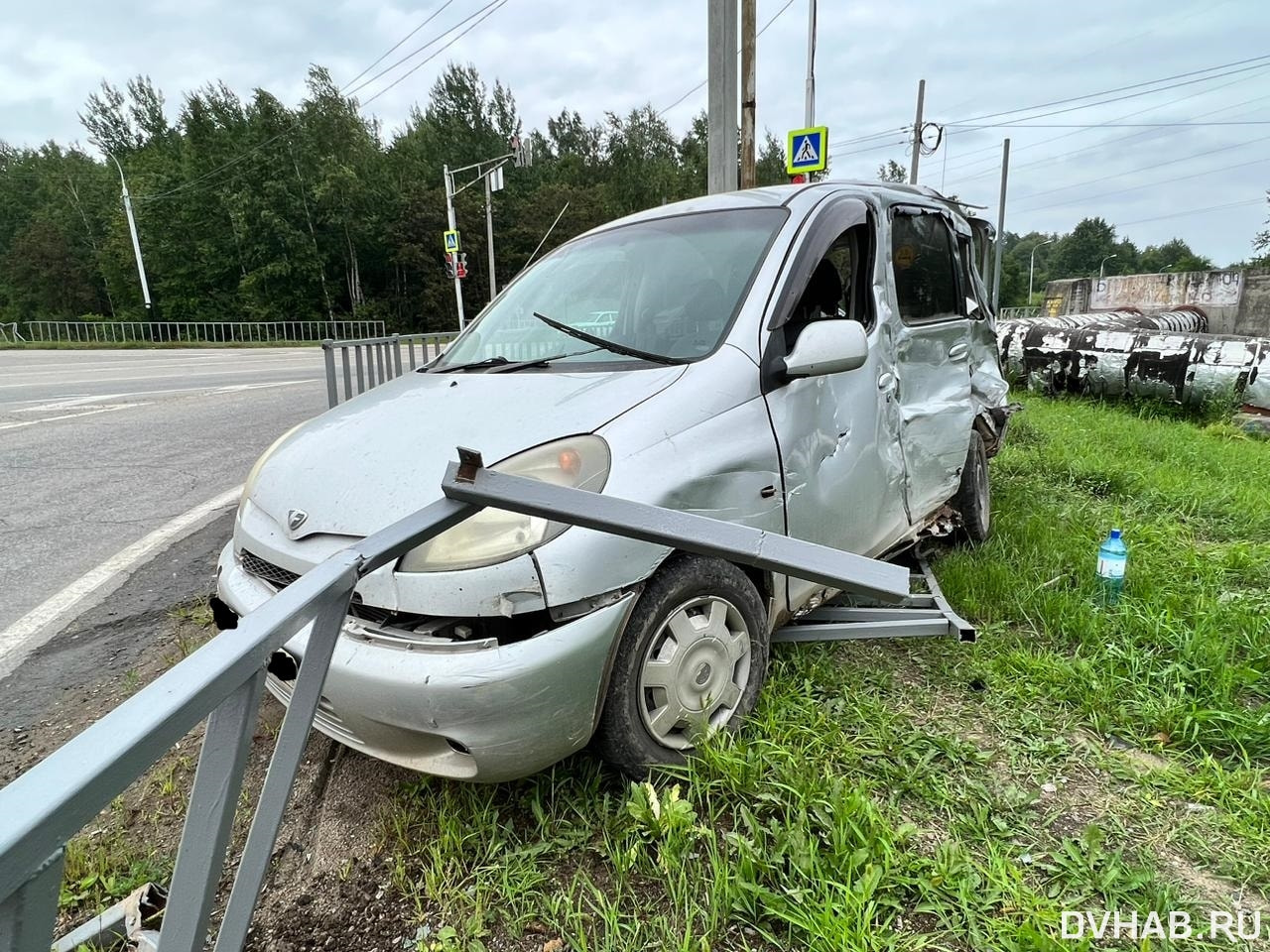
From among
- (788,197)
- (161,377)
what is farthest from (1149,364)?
(161,377)

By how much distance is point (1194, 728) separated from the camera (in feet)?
7.17

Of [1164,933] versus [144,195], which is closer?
[1164,933]

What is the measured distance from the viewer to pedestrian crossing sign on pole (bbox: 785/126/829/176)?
8797mm

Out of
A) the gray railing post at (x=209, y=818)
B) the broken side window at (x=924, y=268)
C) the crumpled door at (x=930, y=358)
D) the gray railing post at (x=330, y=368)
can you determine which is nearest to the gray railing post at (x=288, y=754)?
the gray railing post at (x=209, y=818)

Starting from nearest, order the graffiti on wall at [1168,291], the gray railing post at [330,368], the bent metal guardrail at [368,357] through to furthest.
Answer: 1. the gray railing post at [330,368]
2. the bent metal guardrail at [368,357]
3. the graffiti on wall at [1168,291]

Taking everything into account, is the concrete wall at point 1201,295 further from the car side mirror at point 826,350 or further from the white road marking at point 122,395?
the white road marking at point 122,395

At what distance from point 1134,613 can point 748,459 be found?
2.00m

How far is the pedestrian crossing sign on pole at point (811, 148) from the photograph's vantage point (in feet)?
28.9

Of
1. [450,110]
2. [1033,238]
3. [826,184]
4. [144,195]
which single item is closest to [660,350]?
[826,184]

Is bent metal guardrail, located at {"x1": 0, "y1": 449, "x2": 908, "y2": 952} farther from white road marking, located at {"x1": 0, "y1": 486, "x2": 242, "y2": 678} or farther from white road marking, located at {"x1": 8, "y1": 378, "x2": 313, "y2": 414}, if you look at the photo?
white road marking, located at {"x1": 8, "y1": 378, "x2": 313, "y2": 414}

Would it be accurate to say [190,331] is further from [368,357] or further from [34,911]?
[34,911]

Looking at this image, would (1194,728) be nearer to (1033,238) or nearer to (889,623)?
(889,623)

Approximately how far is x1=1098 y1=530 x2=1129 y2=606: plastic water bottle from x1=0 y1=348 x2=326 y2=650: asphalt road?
485 centimetres

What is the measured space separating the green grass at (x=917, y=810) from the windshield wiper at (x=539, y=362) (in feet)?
4.26
